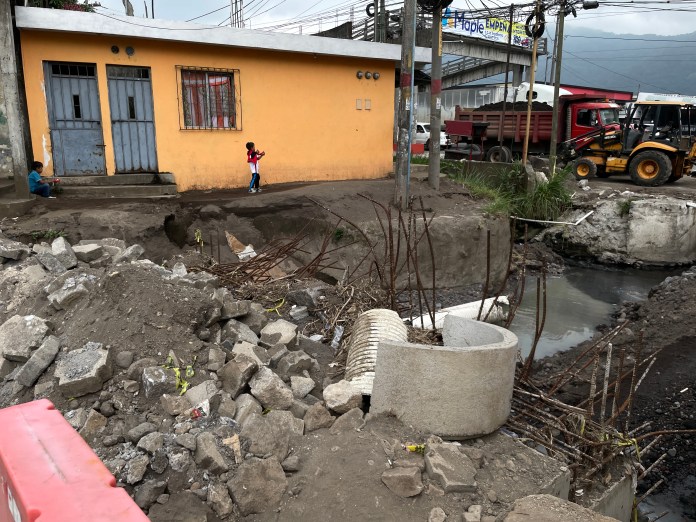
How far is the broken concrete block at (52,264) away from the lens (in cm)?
565

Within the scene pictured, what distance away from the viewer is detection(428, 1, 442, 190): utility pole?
11.0 metres

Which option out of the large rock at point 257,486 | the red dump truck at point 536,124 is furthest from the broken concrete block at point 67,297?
the red dump truck at point 536,124

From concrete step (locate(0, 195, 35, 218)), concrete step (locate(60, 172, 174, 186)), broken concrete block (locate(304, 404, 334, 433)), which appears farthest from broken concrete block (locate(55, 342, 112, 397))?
concrete step (locate(60, 172, 174, 186))

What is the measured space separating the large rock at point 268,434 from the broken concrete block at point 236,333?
1158 millimetres

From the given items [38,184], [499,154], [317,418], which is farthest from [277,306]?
[499,154]

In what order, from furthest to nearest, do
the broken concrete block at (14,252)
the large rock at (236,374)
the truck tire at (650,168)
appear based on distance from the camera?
the truck tire at (650,168) → the broken concrete block at (14,252) → the large rock at (236,374)

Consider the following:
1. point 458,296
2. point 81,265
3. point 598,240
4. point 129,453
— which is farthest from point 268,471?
point 598,240

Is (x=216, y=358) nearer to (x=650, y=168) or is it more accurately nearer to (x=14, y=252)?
(x=14, y=252)

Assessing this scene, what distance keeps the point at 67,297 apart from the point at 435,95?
28.5ft

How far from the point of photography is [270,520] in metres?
2.88

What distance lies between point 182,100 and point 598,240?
10.3 m

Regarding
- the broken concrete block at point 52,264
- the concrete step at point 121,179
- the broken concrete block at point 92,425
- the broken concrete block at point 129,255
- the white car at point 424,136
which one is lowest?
the broken concrete block at point 92,425

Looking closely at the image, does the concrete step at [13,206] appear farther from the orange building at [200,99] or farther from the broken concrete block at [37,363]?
the broken concrete block at [37,363]

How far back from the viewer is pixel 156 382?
366 cm
